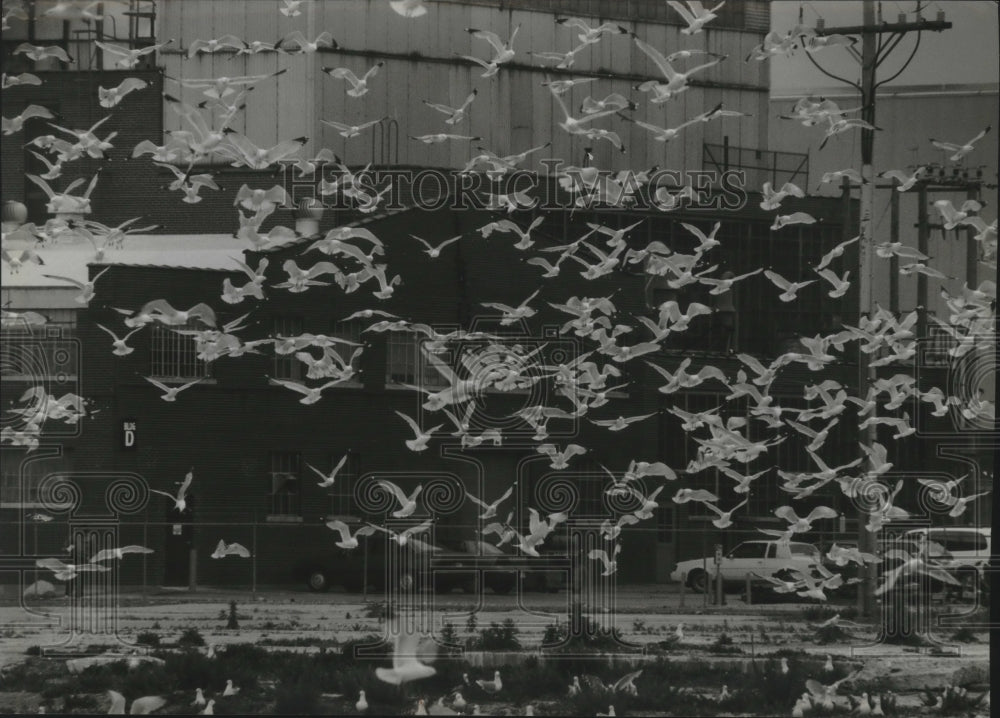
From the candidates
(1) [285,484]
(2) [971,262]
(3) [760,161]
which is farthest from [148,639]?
(2) [971,262]

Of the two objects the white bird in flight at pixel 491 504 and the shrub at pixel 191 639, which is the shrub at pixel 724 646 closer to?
the white bird in flight at pixel 491 504

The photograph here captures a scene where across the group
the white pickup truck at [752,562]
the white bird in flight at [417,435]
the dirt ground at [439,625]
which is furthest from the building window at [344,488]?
the white pickup truck at [752,562]

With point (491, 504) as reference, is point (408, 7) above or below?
above

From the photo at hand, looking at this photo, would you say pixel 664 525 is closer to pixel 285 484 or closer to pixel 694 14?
pixel 285 484

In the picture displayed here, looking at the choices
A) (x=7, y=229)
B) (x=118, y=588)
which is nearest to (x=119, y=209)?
(x=7, y=229)

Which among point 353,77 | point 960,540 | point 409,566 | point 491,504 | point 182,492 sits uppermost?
point 353,77

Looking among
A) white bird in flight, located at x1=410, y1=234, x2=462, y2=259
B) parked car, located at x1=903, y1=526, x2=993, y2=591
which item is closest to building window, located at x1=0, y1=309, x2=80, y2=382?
white bird in flight, located at x1=410, y1=234, x2=462, y2=259

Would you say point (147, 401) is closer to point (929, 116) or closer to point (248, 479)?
point (248, 479)
